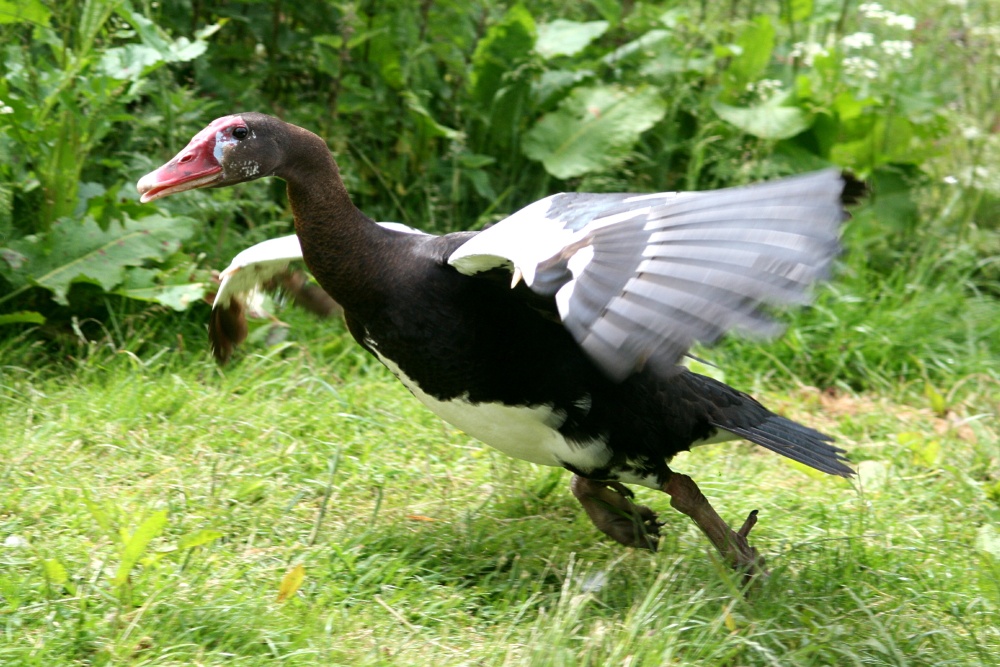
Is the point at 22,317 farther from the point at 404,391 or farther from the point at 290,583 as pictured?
the point at 290,583

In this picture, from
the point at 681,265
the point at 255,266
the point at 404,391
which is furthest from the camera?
the point at 404,391

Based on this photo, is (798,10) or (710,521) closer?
(710,521)

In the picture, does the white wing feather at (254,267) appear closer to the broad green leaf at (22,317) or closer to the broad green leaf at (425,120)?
the broad green leaf at (22,317)

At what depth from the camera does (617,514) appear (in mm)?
3422

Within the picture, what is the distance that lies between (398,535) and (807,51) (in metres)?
3.61

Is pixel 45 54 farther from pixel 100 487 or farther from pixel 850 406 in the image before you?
pixel 850 406

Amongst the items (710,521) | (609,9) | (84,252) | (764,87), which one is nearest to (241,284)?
(84,252)

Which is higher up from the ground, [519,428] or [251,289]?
[251,289]

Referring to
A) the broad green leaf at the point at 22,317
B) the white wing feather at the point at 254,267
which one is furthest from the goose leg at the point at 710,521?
the broad green leaf at the point at 22,317

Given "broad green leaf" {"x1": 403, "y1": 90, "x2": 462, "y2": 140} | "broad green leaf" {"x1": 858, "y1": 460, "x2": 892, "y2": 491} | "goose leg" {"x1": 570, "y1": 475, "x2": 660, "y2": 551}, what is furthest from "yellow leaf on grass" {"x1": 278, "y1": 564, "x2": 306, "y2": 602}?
"broad green leaf" {"x1": 403, "y1": 90, "x2": 462, "y2": 140}

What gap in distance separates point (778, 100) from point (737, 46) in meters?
0.34

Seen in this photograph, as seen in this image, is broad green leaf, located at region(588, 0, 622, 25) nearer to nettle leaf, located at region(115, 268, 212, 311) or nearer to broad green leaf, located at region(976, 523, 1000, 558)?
nettle leaf, located at region(115, 268, 212, 311)

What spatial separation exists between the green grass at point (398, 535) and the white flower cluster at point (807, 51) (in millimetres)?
1841

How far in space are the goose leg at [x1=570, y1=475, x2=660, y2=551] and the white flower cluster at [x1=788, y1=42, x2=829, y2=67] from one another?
2.93m
